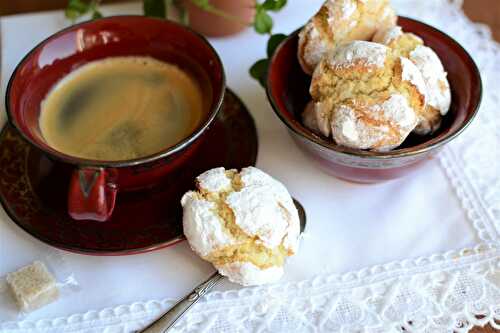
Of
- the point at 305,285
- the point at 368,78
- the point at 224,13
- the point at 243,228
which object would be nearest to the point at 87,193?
the point at 243,228

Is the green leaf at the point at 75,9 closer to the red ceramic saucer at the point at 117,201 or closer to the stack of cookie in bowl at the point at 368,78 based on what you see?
the red ceramic saucer at the point at 117,201

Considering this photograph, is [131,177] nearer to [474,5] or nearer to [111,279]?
[111,279]

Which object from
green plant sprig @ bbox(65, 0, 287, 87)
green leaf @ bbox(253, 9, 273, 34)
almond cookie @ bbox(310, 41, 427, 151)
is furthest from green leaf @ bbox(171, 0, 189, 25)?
almond cookie @ bbox(310, 41, 427, 151)

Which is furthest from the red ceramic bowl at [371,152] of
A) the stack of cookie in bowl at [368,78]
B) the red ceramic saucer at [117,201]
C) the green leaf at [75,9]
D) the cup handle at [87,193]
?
the green leaf at [75,9]

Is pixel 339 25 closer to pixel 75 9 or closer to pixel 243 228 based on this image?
pixel 243 228

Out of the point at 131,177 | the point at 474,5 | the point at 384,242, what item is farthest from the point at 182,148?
the point at 474,5

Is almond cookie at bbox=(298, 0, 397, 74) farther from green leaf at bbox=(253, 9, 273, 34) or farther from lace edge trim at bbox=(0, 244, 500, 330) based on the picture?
lace edge trim at bbox=(0, 244, 500, 330)
